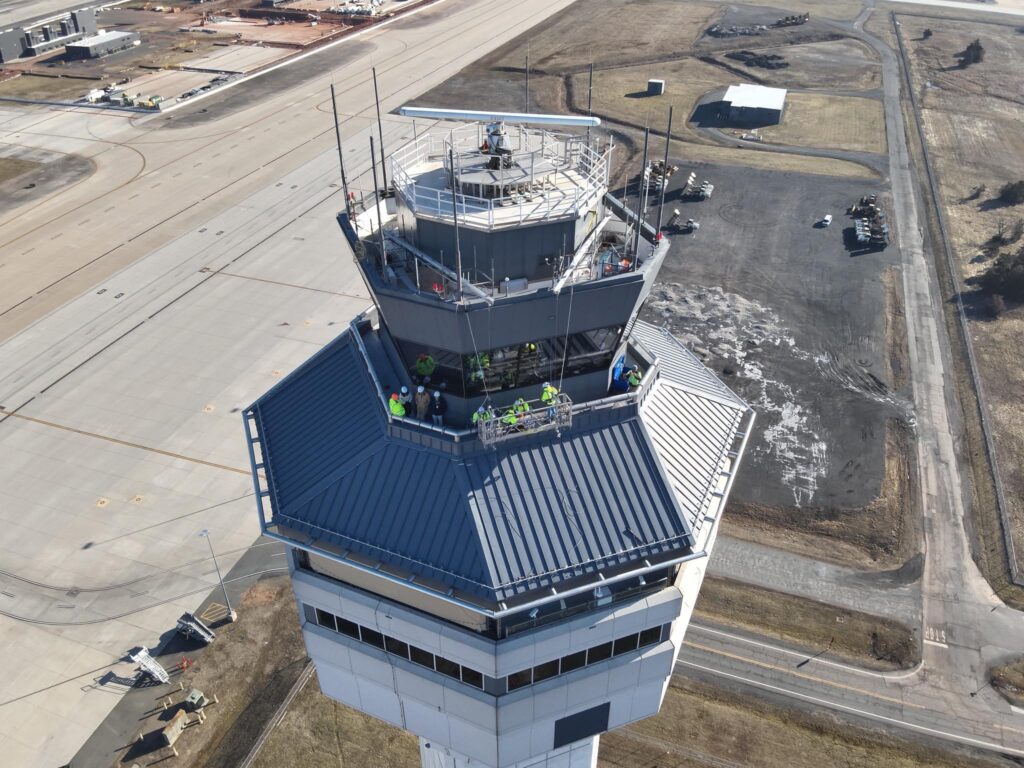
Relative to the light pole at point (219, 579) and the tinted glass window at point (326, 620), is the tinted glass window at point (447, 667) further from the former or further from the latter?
the light pole at point (219, 579)

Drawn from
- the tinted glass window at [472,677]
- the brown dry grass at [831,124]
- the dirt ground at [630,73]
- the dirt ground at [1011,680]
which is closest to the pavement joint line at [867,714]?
the dirt ground at [1011,680]

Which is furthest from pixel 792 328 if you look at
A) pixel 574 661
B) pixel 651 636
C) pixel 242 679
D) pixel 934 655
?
pixel 574 661

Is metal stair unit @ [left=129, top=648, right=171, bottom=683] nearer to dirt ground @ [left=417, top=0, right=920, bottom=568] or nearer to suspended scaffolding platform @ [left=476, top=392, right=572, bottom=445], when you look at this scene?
suspended scaffolding platform @ [left=476, top=392, right=572, bottom=445]

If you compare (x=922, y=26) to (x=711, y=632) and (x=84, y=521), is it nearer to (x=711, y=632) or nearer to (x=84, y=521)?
(x=711, y=632)

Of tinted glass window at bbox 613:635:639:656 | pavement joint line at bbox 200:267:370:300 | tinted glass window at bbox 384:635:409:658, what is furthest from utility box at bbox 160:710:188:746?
pavement joint line at bbox 200:267:370:300

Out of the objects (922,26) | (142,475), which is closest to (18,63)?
(142,475)

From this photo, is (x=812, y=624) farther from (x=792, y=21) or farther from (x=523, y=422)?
(x=792, y=21)
